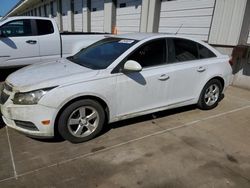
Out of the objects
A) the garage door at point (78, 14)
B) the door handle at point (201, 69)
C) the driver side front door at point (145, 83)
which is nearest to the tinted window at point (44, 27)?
the driver side front door at point (145, 83)

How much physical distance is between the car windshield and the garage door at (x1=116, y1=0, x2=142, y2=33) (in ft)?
21.2

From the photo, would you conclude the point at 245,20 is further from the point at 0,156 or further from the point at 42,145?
the point at 0,156

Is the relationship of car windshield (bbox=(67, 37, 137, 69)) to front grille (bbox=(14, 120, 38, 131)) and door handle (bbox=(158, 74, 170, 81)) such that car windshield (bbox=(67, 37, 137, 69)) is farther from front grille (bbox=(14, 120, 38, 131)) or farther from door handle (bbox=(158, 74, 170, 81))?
front grille (bbox=(14, 120, 38, 131))

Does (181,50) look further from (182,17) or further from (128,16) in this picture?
(128,16)

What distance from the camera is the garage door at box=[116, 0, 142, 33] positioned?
10.5 m

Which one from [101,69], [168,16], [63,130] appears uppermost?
[168,16]

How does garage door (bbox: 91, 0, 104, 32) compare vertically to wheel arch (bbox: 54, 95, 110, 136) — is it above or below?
above

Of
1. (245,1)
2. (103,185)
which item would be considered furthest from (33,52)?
(245,1)

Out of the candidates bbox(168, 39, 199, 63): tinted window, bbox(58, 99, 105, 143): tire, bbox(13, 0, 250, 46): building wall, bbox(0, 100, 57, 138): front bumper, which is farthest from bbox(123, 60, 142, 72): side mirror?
bbox(13, 0, 250, 46): building wall

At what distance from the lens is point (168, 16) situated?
9.00 meters

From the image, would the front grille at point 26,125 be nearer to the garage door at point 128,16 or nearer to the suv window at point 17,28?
the suv window at point 17,28

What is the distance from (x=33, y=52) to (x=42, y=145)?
434 cm

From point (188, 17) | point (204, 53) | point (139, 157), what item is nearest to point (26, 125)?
point (139, 157)

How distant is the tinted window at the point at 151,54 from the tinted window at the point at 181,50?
0.14 metres
